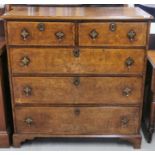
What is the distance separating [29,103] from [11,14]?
0.61 meters

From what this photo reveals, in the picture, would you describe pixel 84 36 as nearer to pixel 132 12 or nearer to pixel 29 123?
pixel 132 12

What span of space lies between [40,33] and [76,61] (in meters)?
0.29

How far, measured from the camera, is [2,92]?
73.7 inches

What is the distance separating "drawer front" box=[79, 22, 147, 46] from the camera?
1658 mm

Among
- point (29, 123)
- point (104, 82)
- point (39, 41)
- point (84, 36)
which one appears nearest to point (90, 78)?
point (104, 82)

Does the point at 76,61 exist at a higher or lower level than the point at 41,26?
lower

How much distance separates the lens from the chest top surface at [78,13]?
1635mm

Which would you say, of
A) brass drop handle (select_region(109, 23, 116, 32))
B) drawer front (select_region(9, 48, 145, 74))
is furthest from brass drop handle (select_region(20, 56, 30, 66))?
brass drop handle (select_region(109, 23, 116, 32))

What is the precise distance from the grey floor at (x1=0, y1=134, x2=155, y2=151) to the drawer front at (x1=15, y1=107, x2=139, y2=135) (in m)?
0.14

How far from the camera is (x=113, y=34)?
168 cm

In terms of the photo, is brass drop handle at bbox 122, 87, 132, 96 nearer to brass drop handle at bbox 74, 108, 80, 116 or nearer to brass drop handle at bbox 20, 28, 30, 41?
brass drop handle at bbox 74, 108, 80, 116

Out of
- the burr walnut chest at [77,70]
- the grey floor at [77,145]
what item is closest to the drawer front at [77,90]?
the burr walnut chest at [77,70]

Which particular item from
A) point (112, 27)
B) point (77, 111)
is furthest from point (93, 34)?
point (77, 111)

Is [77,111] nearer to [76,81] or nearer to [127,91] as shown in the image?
[76,81]
